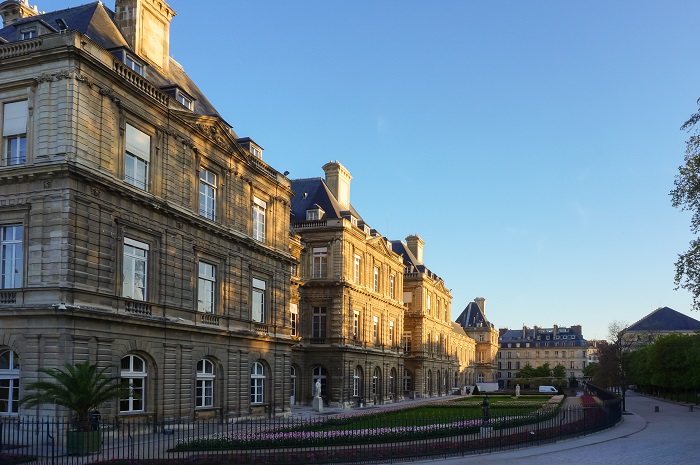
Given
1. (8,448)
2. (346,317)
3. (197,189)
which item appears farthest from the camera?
(346,317)

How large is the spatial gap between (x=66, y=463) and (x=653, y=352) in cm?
6663

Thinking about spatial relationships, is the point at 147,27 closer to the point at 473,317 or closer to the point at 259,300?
the point at 259,300

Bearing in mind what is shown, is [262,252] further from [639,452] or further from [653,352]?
[653,352]

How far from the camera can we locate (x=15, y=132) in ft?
82.2

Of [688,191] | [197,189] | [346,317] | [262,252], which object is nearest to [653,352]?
[346,317]

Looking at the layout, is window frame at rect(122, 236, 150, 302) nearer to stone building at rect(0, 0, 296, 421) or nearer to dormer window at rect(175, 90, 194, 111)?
stone building at rect(0, 0, 296, 421)

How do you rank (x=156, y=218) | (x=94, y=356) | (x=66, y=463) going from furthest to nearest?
(x=156, y=218), (x=94, y=356), (x=66, y=463)

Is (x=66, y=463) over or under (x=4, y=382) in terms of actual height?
Result: under

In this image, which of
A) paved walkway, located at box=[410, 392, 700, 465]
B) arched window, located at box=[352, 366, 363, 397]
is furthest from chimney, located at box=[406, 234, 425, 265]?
paved walkway, located at box=[410, 392, 700, 465]

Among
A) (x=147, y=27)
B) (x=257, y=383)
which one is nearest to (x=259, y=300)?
(x=257, y=383)

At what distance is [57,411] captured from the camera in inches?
900

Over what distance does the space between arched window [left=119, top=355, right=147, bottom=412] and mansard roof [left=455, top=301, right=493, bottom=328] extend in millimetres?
115447

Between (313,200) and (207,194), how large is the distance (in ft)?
88.7

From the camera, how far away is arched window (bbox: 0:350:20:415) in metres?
23.8
